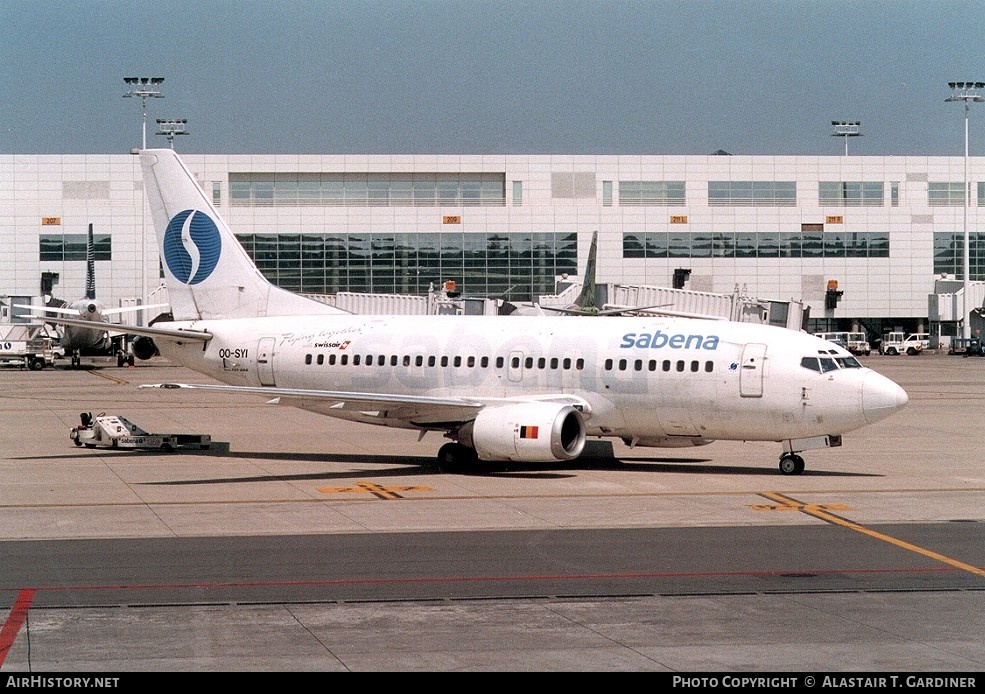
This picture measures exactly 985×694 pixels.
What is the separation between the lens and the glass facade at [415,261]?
115812mm

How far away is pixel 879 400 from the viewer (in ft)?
105

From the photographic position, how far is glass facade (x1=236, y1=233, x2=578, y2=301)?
380 ft

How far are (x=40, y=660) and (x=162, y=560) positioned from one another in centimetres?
677

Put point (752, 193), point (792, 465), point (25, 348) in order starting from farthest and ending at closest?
point (752, 193)
point (25, 348)
point (792, 465)

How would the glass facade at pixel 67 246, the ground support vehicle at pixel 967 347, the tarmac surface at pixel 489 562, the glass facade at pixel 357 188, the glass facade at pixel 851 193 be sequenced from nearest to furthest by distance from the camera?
1. the tarmac surface at pixel 489 562
2. the glass facade at pixel 67 246
3. the glass facade at pixel 357 188
4. the ground support vehicle at pixel 967 347
5. the glass facade at pixel 851 193

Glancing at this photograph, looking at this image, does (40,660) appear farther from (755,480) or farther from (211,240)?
(211,240)

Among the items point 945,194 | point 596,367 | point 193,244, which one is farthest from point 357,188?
point 596,367

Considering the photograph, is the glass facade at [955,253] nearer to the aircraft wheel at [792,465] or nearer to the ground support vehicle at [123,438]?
the aircraft wheel at [792,465]

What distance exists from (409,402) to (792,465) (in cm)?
1017

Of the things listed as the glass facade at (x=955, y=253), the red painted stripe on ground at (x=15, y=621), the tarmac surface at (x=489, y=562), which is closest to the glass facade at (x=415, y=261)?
Answer: the glass facade at (x=955, y=253)

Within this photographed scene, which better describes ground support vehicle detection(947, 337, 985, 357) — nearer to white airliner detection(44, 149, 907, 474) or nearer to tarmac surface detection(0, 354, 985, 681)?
tarmac surface detection(0, 354, 985, 681)

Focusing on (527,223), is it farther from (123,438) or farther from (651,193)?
(123,438)

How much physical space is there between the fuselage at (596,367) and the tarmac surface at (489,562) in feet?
5.10

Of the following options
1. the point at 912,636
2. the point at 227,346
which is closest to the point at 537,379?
the point at 227,346
